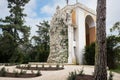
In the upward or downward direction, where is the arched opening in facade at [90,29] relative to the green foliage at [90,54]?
Answer: upward

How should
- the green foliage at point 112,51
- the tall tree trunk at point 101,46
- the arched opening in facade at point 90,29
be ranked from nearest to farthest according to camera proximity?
1. the tall tree trunk at point 101,46
2. the green foliage at point 112,51
3. the arched opening in facade at point 90,29

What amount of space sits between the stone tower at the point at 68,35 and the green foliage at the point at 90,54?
1.84 metres

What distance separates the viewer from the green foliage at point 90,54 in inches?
1029

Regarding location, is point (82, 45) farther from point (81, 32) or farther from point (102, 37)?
point (102, 37)

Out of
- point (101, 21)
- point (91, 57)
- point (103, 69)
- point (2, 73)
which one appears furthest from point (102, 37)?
point (91, 57)

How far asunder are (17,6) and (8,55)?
8.50m

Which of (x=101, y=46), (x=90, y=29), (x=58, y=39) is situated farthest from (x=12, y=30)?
(x=101, y=46)

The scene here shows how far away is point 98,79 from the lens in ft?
28.2

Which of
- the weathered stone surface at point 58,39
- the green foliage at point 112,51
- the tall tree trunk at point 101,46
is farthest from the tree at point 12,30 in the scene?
the tall tree trunk at point 101,46

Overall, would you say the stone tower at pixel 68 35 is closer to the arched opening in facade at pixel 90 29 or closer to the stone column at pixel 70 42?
the stone column at pixel 70 42

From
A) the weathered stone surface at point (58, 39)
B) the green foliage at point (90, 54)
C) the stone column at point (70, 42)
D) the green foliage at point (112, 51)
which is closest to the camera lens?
the green foliage at point (112, 51)

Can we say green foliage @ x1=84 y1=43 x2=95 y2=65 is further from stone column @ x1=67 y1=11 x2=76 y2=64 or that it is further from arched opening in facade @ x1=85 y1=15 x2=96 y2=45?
arched opening in facade @ x1=85 y1=15 x2=96 y2=45

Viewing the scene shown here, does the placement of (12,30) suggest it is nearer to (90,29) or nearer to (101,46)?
(90,29)

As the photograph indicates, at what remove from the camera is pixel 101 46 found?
870 cm
